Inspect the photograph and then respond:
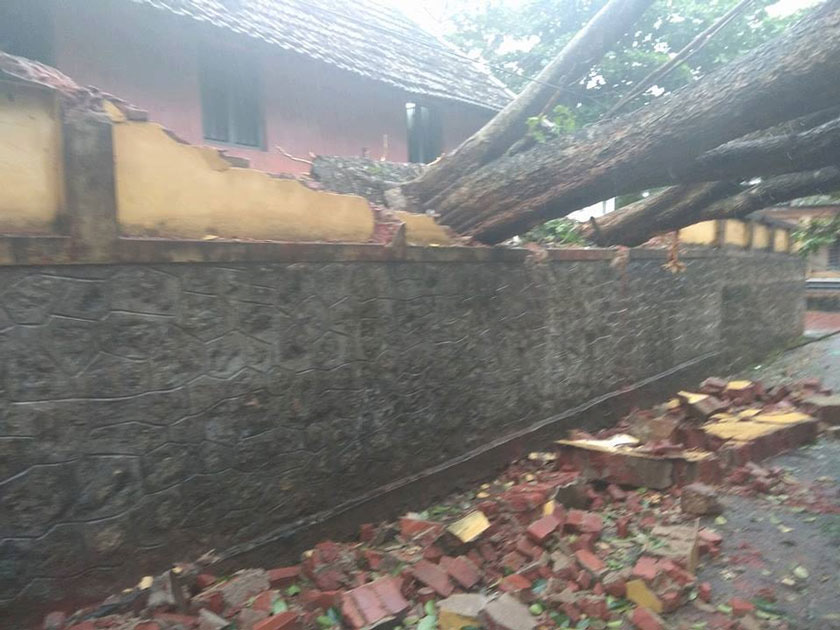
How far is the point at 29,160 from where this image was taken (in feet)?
9.09

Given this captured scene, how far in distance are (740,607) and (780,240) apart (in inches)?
452

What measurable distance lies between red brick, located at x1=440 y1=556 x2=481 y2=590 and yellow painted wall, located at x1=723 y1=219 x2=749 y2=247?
849 centimetres

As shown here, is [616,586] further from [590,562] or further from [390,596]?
[390,596]

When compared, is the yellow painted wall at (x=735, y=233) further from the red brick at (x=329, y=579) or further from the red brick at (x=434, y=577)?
the red brick at (x=329, y=579)

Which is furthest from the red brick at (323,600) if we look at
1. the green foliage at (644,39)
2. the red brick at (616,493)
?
the green foliage at (644,39)

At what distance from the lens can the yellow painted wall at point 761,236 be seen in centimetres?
1170

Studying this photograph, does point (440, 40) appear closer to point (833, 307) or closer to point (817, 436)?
point (817, 436)

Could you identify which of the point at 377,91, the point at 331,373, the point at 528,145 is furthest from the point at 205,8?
the point at 331,373

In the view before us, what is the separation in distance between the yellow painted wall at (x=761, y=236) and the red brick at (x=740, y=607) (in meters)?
9.74

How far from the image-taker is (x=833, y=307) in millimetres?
18359

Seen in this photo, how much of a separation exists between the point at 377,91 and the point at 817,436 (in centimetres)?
757

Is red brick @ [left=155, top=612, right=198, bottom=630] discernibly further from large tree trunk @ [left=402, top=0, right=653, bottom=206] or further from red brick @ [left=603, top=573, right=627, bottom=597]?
large tree trunk @ [left=402, top=0, right=653, bottom=206]

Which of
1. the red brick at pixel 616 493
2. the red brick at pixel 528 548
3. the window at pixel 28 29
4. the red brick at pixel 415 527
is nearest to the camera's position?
the red brick at pixel 528 548

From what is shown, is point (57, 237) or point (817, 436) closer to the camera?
point (57, 237)
